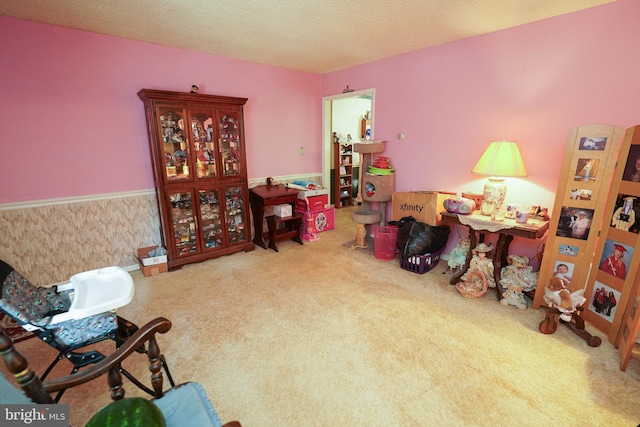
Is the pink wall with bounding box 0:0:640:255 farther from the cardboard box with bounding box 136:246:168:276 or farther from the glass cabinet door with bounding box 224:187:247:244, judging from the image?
the glass cabinet door with bounding box 224:187:247:244

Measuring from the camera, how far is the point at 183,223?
338 cm

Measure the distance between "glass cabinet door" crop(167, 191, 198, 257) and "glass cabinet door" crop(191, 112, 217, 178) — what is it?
319 millimetres

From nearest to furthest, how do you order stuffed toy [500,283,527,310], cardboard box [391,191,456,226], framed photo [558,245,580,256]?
framed photo [558,245,580,256] < stuffed toy [500,283,527,310] < cardboard box [391,191,456,226]

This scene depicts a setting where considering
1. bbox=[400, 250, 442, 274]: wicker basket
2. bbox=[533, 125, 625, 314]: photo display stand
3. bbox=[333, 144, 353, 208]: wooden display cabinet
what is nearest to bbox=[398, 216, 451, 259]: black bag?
bbox=[400, 250, 442, 274]: wicker basket

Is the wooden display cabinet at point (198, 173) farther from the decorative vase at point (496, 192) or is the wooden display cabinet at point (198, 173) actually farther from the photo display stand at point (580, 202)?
the photo display stand at point (580, 202)

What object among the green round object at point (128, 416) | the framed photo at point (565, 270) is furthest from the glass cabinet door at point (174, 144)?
the framed photo at point (565, 270)

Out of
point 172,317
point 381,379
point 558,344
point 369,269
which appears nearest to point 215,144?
point 172,317

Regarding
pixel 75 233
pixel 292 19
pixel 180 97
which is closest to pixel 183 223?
pixel 75 233

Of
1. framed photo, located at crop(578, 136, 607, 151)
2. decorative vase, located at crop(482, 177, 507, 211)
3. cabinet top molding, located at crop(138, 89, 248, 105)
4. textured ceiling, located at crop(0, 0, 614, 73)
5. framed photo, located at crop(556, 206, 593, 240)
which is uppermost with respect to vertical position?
textured ceiling, located at crop(0, 0, 614, 73)

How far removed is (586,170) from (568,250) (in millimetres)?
628

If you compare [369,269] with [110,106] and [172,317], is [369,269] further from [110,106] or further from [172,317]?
[110,106]

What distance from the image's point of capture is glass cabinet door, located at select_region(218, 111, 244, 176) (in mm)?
3516

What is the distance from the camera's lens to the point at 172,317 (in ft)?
8.00

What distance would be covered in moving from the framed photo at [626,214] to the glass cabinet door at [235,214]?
3.47m
